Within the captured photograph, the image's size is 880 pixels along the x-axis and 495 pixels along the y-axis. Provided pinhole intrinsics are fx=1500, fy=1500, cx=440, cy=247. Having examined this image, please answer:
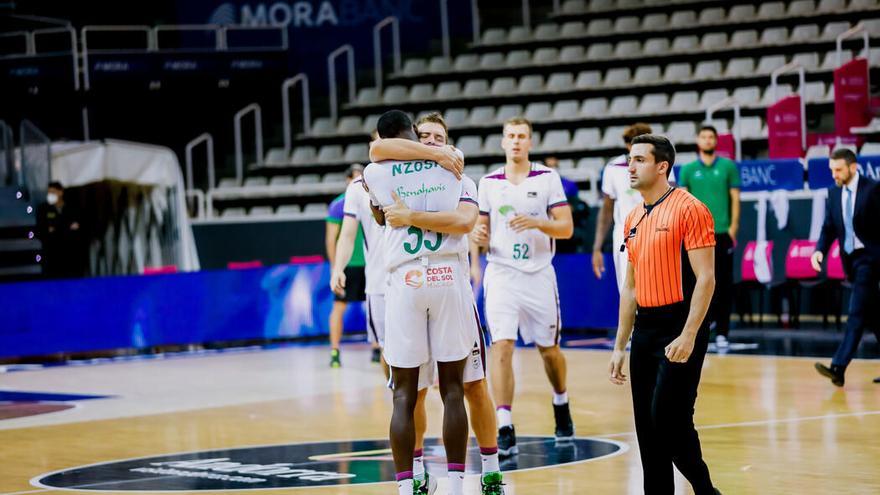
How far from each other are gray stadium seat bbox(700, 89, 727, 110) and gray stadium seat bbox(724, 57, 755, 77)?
0.40m

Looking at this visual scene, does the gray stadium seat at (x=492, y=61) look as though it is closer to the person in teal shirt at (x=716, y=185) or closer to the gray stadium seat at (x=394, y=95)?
the gray stadium seat at (x=394, y=95)

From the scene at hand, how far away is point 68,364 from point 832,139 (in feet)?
33.6

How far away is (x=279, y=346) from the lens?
18.5 metres

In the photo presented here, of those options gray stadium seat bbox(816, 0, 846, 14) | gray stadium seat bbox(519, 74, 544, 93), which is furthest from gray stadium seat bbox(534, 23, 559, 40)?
gray stadium seat bbox(816, 0, 846, 14)

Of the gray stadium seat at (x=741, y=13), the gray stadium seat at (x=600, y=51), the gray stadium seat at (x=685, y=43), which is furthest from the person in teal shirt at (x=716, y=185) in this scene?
the gray stadium seat at (x=600, y=51)

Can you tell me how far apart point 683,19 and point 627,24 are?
1.03 m

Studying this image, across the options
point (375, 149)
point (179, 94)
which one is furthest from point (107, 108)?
point (375, 149)

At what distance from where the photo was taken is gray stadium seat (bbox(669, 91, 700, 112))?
75.0 feet

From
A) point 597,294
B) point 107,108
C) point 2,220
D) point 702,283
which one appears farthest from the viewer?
point 107,108

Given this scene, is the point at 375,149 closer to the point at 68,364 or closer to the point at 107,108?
the point at 68,364

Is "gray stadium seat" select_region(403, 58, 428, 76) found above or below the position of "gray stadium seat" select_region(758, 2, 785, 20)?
below

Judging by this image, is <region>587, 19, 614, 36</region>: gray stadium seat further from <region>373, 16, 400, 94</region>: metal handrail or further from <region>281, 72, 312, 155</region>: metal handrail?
<region>281, 72, 312, 155</region>: metal handrail

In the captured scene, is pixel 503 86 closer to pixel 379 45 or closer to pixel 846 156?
pixel 379 45

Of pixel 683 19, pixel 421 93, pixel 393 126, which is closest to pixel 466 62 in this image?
pixel 421 93
